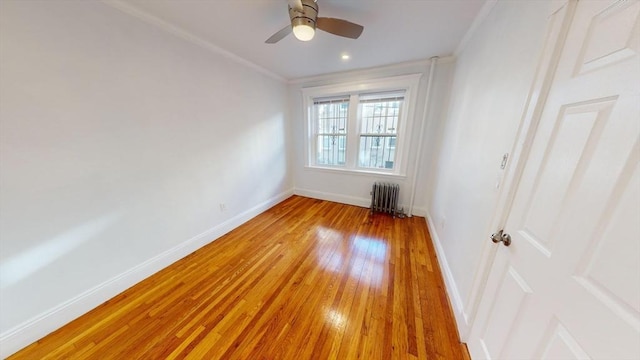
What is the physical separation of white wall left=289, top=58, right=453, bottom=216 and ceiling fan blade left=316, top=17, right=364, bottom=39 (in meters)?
1.54

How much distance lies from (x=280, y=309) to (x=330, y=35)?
2.63 meters

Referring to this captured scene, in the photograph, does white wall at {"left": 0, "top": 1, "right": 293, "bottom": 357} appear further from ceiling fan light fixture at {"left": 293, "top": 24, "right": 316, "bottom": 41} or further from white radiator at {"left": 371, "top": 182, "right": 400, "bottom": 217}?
white radiator at {"left": 371, "top": 182, "right": 400, "bottom": 217}

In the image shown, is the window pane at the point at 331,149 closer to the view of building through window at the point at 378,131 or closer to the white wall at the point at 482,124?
the view of building through window at the point at 378,131

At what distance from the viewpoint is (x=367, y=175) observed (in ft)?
11.1

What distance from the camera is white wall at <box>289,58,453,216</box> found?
105 inches

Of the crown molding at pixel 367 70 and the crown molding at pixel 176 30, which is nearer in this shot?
the crown molding at pixel 176 30

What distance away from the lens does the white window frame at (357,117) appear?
2.83m

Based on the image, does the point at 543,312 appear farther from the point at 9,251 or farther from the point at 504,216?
the point at 9,251

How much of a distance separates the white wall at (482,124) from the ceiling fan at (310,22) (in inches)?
37.9

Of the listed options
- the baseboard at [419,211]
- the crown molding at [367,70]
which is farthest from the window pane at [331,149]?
the baseboard at [419,211]

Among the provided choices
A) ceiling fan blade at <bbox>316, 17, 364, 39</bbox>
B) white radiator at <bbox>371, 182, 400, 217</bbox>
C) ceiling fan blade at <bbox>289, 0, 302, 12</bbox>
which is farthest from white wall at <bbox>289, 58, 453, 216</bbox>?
ceiling fan blade at <bbox>289, 0, 302, 12</bbox>

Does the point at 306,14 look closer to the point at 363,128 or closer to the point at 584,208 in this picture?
the point at 584,208

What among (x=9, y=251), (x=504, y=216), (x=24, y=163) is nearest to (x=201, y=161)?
(x=24, y=163)

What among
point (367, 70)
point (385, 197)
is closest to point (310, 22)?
point (367, 70)
